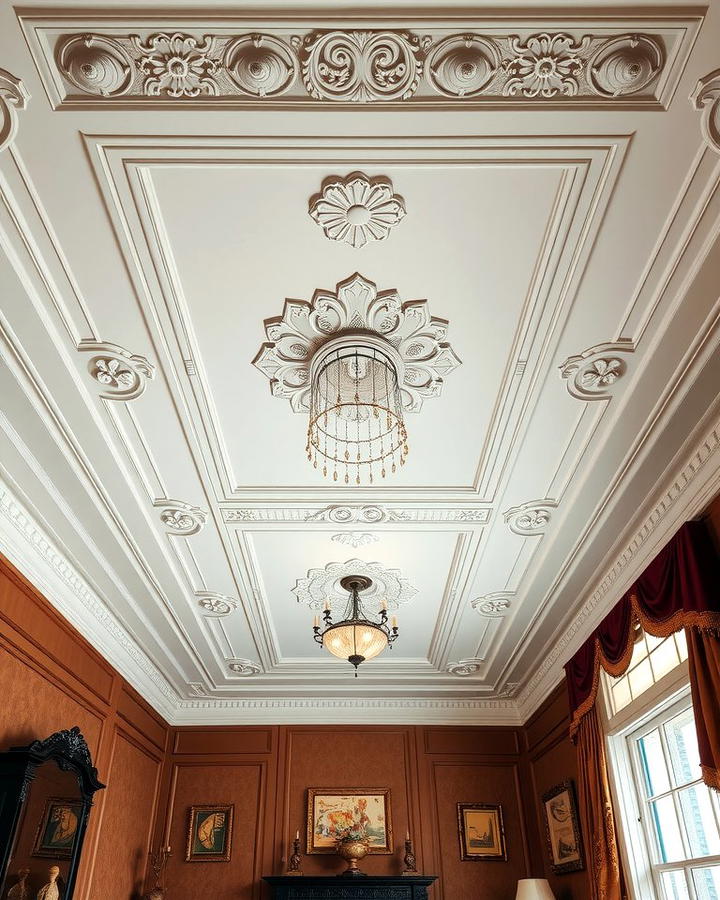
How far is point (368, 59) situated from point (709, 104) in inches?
43.4

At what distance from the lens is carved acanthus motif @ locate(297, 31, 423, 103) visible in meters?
2.12

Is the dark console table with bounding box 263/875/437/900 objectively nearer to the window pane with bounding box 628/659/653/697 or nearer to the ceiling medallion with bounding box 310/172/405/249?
the window pane with bounding box 628/659/653/697

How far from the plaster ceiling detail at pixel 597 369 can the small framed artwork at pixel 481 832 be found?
209 inches

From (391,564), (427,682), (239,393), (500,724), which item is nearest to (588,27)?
(239,393)

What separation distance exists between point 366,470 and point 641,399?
1497mm

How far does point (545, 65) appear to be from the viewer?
7.21 ft

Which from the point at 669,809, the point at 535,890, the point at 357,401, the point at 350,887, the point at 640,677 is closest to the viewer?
the point at 357,401

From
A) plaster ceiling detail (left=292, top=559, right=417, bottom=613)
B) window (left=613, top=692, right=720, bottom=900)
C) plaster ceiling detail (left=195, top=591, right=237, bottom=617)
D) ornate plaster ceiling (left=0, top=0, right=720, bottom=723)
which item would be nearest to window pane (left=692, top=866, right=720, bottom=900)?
window (left=613, top=692, right=720, bottom=900)

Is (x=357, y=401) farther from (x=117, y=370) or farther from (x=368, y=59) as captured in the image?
(x=368, y=59)

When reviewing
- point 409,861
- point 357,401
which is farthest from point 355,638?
point 409,861

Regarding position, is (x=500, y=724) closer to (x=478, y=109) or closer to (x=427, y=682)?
(x=427, y=682)

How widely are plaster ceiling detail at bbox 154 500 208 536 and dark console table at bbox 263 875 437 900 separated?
3.96 m

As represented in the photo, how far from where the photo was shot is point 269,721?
7488mm

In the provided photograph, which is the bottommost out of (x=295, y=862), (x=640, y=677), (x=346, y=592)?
(x=295, y=862)
